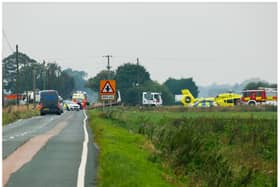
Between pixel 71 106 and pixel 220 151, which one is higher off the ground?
pixel 71 106

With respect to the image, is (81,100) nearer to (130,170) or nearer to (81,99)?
(81,99)

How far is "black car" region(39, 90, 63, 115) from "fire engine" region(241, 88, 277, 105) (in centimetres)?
3196

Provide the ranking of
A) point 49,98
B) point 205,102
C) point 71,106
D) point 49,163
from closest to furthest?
point 49,163
point 49,98
point 71,106
point 205,102

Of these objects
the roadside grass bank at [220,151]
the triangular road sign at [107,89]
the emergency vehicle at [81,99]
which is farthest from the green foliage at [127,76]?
the triangular road sign at [107,89]

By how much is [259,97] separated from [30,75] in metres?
40.5

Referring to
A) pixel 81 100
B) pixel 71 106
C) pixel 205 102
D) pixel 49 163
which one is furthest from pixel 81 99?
pixel 49 163

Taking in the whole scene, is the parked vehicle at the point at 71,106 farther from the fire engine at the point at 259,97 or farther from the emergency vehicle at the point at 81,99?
the fire engine at the point at 259,97

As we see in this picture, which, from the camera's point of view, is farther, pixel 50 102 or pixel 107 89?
pixel 50 102

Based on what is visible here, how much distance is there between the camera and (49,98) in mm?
68688

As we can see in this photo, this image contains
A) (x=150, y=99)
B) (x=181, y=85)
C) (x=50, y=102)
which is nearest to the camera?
(x=50, y=102)

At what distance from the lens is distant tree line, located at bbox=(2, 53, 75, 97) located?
113844 millimetres

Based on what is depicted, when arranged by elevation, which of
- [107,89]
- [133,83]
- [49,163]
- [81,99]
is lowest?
[49,163]

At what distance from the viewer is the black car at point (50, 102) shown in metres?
68.7

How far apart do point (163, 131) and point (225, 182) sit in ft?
34.8
